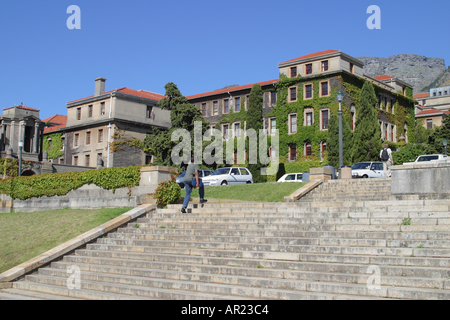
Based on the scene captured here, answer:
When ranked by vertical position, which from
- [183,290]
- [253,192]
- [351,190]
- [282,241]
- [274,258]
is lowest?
[183,290]

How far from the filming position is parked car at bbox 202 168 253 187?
28.3 meters

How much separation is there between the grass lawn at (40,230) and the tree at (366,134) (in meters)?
29.7

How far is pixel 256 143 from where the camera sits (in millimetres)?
45875

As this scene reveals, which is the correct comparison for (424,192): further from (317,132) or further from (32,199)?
(317,132)

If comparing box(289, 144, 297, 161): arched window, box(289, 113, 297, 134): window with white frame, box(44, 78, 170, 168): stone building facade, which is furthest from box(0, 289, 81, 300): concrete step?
box(289, 113, 297, 134): window with white frame

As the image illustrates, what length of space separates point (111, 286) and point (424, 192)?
10398 millimetres

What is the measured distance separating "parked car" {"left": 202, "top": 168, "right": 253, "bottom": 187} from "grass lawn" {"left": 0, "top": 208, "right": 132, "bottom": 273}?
12.0m

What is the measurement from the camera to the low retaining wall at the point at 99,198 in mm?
16406

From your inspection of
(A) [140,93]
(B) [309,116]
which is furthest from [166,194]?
(A) [140,93]

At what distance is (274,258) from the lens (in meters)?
8.98

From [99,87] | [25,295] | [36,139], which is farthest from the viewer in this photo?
[36,139]

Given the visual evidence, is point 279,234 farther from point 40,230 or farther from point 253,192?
point 253,192

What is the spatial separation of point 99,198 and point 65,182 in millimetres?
4615
